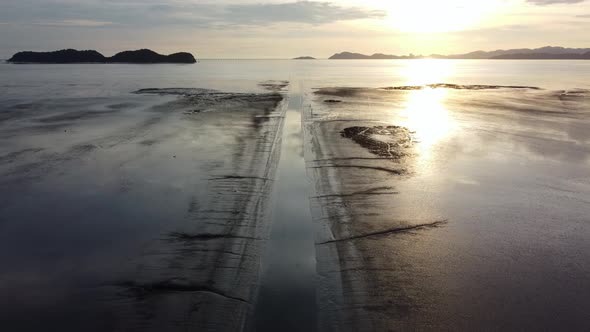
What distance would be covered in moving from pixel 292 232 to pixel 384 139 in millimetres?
10661

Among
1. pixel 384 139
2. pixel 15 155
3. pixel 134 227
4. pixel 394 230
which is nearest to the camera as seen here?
pixel 394 230

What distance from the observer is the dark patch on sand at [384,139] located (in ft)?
54.6

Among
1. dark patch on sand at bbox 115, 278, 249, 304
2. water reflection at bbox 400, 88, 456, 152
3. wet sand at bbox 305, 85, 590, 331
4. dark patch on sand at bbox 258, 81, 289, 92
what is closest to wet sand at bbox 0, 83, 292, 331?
dark patch on sand at bbox 115, 278, 249, 304

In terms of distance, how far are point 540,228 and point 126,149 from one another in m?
13.8

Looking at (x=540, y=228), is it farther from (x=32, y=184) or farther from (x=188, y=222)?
(x=32, y=184)

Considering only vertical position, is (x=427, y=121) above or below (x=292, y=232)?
above

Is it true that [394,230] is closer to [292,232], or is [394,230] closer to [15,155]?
[292,232]

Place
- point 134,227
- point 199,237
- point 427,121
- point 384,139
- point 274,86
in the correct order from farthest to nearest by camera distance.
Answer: point 274,86, point 427,121, point 384,139, point 134,227, point 199,237

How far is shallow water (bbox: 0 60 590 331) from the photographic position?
649 centimetres

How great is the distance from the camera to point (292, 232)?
9414 millimetres

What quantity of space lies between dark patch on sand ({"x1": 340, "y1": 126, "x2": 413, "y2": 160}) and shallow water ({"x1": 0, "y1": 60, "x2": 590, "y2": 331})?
0.64 ft

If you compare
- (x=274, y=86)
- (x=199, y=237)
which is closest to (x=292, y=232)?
(x=199, y=237)

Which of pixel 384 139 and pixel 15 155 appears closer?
pixel 15 155

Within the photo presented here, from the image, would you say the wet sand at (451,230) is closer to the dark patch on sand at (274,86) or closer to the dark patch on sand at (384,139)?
the dark patch on sand at (384,139)
